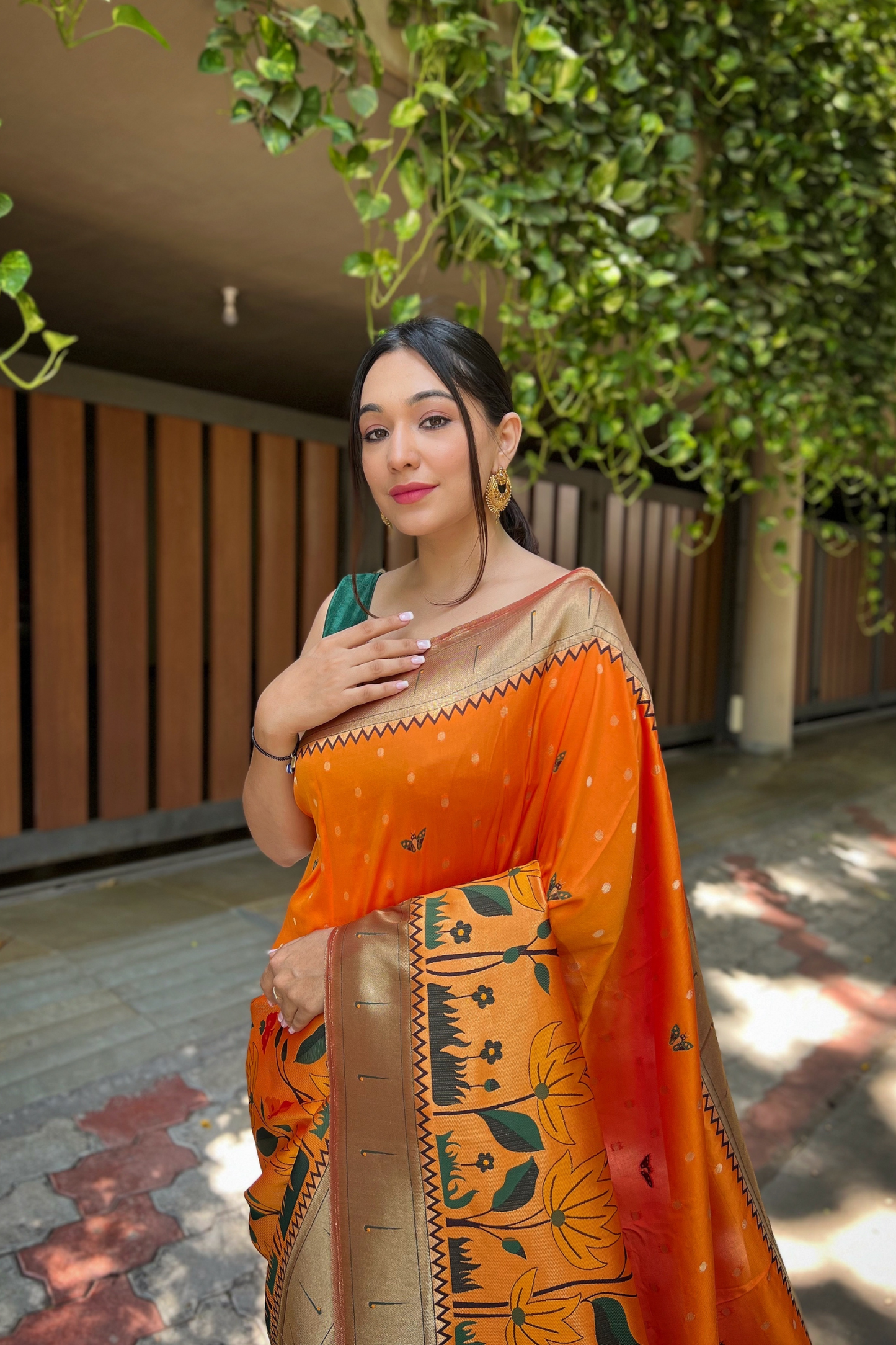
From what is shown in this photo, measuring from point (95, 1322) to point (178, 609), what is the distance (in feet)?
10.4

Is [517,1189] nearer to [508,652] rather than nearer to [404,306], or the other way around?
[508,652]

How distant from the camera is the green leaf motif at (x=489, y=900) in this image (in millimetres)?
1055

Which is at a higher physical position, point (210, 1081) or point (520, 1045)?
point (520, 1045)

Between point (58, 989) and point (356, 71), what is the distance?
2885 millimetres

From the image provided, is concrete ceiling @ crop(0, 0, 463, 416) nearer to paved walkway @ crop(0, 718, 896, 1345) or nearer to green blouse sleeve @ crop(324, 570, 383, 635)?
green blouse sleeve @ crop(324, 570, 383, 635)

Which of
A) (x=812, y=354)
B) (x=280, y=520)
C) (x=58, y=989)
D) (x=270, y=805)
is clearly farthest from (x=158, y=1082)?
(x=812, y=354)

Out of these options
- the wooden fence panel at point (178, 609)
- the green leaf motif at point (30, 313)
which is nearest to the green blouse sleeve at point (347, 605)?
the green leaf motif at point (30, 313)

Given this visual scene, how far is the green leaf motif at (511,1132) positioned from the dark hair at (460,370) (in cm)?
63

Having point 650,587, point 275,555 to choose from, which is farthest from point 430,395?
point 650,587

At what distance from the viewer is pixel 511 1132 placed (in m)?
1.03

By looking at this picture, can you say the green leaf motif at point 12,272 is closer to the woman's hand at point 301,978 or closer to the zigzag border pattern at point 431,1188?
the woman's hand at point 301,978

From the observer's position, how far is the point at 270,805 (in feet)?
4.22

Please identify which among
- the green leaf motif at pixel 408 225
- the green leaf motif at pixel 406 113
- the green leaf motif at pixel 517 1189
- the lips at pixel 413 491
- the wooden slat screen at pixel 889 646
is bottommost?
the wooden slat screen at pixel 889 646

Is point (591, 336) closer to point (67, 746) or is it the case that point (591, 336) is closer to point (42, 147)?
point (42, 147)
